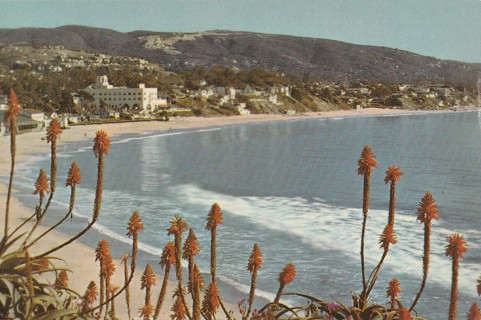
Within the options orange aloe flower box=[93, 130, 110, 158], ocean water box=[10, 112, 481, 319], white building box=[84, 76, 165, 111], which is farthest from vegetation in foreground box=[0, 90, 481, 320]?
white building box=[84, 76, 165, 111]

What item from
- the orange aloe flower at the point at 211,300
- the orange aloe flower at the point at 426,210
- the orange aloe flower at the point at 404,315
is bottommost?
the orange aloe flower at the point at 211,300

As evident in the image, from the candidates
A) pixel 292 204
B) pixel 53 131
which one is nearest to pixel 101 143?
pixel 53 131

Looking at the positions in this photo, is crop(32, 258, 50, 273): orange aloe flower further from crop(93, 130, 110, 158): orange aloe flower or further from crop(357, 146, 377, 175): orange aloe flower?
crop(357, 146, 377, 175): orange aloe flower

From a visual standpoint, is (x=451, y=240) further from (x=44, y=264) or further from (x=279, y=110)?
(x=279, y=110)

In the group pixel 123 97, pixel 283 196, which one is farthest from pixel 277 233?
pixel 123 97

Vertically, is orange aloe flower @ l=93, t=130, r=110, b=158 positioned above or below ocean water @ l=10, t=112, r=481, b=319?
above

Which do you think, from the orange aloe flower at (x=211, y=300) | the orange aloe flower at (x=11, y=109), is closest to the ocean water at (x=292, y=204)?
the orange aloe flower at (x=211, y=300)

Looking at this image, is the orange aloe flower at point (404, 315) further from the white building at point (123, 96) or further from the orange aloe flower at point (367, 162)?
the white building at point (123, 96)
